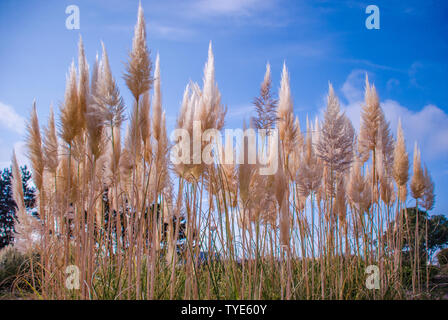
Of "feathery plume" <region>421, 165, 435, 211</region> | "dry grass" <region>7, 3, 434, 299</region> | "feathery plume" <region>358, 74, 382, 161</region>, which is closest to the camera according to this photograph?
"dry grass" <region>7, 3, 434, 299</region>

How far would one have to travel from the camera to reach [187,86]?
246cm

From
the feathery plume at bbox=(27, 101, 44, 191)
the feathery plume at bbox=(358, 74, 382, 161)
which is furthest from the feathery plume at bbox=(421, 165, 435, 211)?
the feathery plume at bbox=(27, 101, 44, 191)

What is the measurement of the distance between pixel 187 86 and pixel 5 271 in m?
6.50

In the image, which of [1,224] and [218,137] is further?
[1,224]

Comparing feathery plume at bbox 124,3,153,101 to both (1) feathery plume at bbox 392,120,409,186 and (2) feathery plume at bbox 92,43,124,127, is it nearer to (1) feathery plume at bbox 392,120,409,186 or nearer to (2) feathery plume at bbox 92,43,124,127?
(2) feathery plume at bbox 92,43,124,127

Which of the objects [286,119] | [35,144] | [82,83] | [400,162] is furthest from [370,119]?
[35,144]

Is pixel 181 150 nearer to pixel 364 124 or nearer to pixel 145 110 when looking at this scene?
pixel 145 110

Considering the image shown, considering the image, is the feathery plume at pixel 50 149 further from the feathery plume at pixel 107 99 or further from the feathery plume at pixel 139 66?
the feathery plume at pixel 139 66

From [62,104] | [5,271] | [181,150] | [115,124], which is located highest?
[62,104]

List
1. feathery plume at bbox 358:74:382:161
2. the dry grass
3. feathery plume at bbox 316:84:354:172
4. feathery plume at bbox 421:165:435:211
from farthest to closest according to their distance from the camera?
feathery plume at bbox 421:165:435:211 < feathery plume at bbox 358:74:382:161 < feathery plume at bbox 316:84:354:172 < the dry grass

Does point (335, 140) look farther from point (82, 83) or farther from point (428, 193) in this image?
point (428, 193)

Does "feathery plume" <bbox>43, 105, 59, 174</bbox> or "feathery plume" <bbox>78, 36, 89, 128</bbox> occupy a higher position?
"feathery plume" <bbox>78, 36, 89, 128</bbox>

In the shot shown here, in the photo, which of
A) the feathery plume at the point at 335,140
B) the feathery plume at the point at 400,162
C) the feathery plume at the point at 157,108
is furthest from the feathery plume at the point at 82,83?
the feathery plume at the point at 400,162
